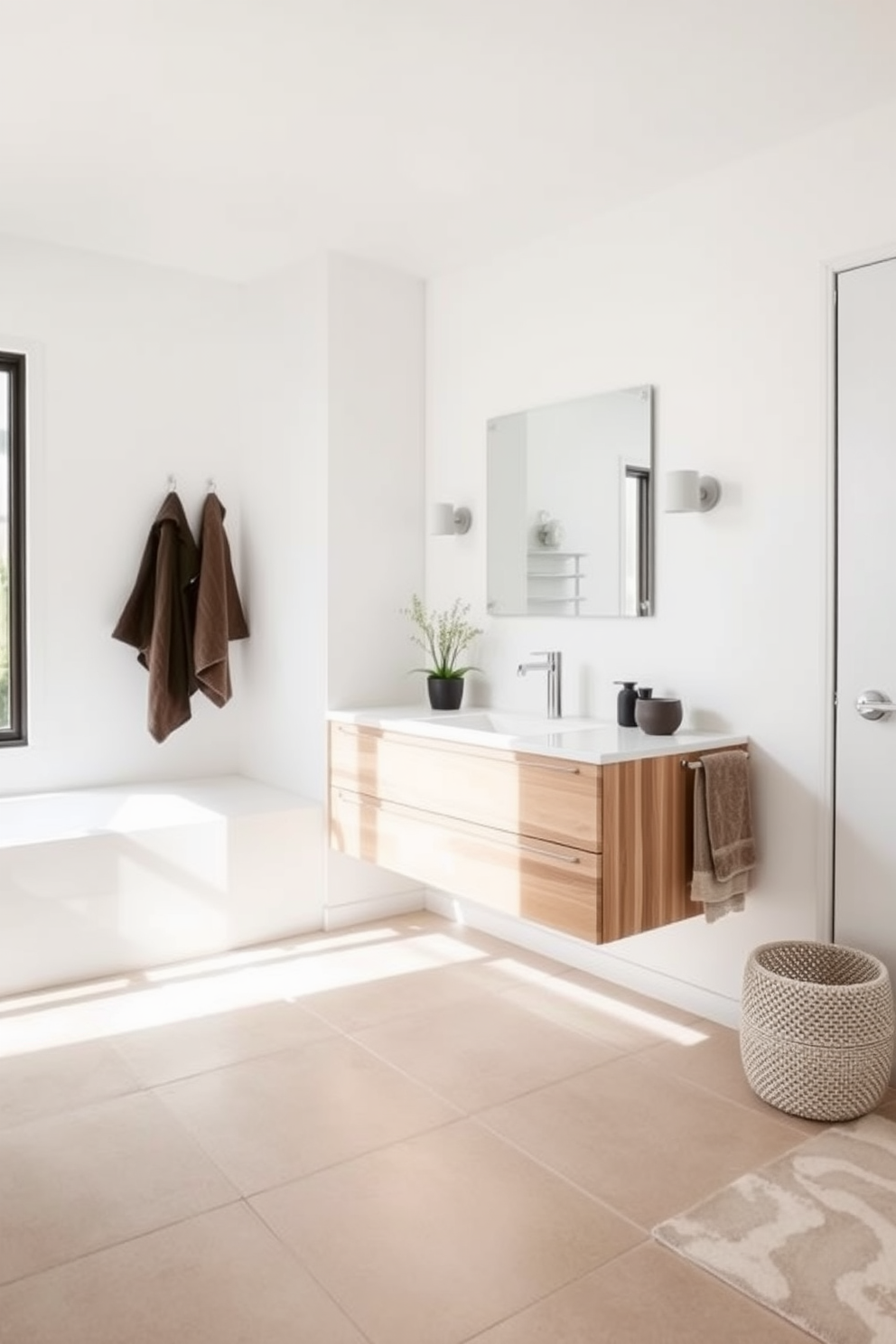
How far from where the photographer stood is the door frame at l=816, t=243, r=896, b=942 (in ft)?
8.98

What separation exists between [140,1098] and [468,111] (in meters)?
2.70

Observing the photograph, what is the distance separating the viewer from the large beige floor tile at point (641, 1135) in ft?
7.21

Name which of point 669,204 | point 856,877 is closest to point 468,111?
point 669,204

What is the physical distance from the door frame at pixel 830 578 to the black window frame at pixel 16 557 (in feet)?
9.31

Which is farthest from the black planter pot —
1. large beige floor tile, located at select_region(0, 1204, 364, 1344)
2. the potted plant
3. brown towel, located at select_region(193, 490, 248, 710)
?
large beige floor tile, located at select_region(0, 1204, 364, 1344)

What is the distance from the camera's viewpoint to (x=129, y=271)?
4.04m

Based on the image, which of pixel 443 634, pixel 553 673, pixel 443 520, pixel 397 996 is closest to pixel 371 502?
pixel 443 520

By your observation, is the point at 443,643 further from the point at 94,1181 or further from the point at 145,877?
the point at 94,1181

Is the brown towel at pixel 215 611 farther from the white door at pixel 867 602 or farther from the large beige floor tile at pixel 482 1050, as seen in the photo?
the white door at pixel 867 602

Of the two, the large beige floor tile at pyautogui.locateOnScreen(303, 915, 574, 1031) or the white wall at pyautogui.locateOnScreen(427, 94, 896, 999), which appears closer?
the white wall at pyautogui.locateOnScreen(427, 94, 896, 999)

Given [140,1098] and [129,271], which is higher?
[129,271]

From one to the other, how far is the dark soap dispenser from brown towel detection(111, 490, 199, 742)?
6.03ft

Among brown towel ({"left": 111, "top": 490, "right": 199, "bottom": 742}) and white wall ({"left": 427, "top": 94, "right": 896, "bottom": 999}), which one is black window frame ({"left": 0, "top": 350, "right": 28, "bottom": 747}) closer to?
brown towel ({"left": 111, "top": 490, "right": 199, "bottom": 742})

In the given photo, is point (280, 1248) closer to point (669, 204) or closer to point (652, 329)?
point (652, 329)
